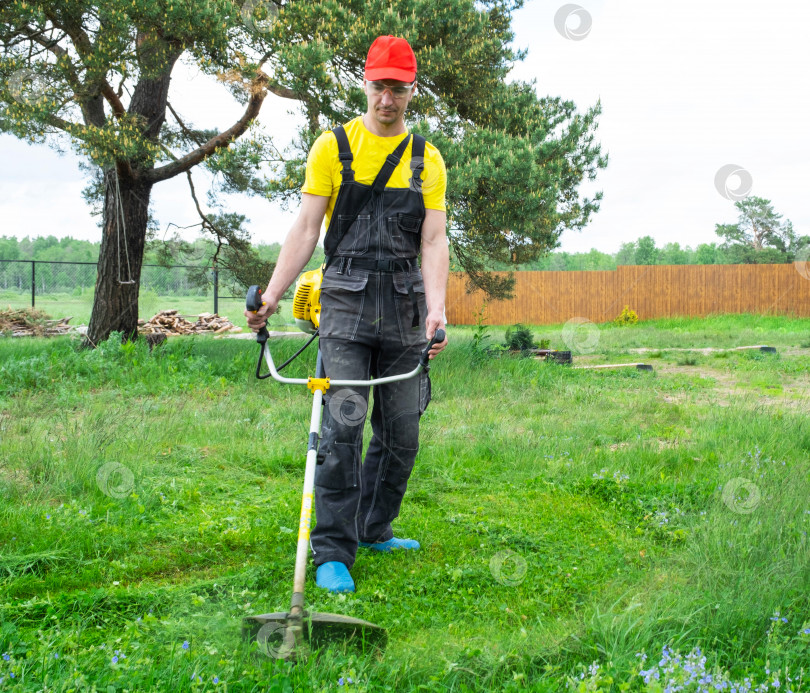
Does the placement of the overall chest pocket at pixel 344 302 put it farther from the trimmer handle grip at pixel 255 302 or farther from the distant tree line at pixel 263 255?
the distant tree line at pixel 263 255

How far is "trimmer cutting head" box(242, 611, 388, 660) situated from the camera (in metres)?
2.16

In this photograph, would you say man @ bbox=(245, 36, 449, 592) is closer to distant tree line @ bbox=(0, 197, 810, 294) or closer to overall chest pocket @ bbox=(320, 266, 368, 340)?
overall chest pocket @ bbox=(320, 266, 368, 340)

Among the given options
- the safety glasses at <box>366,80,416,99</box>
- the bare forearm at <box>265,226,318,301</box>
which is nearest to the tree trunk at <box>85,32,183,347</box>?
the bare forearm at <box>265,226,318,301</box>

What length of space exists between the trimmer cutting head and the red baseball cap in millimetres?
2060

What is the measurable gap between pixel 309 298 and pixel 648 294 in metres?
23.0

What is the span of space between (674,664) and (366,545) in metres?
1.77

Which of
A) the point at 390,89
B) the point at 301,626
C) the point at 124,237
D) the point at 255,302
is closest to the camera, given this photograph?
the point at 301,626

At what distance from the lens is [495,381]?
867 centimetres

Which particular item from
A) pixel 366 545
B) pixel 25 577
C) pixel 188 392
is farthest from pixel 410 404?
pixel 188 392

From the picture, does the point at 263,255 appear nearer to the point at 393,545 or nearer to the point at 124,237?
the point at 124,237

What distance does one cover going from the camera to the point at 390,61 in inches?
113

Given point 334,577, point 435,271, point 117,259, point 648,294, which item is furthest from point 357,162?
point 648,294

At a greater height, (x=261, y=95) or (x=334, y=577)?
(x=261, y=95)

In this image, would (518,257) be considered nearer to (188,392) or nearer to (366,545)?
(188,392)
